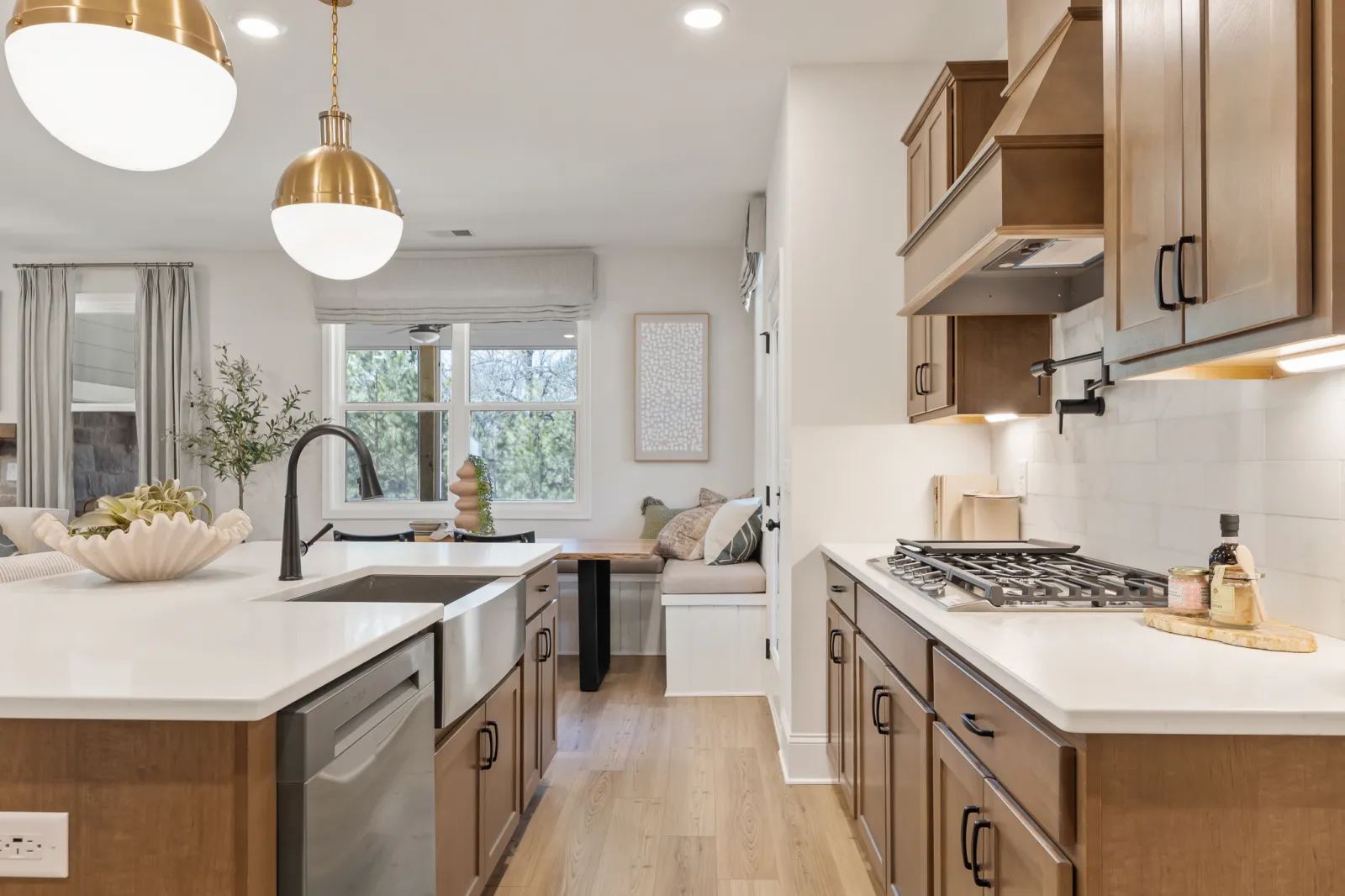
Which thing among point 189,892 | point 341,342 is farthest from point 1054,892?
point 341,342

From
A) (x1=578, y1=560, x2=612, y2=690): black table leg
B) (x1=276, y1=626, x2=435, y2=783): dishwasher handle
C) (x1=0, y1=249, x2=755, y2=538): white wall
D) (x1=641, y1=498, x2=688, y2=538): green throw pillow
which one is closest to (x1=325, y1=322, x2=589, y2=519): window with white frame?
(x1=0, y1=249, x2=755, y2=538): white wall

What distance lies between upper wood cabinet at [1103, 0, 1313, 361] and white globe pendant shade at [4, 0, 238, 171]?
1.61 meters

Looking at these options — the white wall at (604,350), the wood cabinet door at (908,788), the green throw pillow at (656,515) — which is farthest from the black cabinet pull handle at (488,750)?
the white wall at (604,350)

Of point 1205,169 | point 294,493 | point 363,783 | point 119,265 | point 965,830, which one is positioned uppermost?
point 119,265

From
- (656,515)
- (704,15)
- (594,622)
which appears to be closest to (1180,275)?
(704,15)

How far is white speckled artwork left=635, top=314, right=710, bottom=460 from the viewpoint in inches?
220

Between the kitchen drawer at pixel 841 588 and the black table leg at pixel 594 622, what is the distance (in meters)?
1.74

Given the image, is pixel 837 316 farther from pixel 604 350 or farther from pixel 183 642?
pixel 604 350

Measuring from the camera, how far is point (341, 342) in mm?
5934

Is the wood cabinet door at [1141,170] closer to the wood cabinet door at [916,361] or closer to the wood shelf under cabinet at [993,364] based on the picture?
the wood shelf under cabinet at [993,364]

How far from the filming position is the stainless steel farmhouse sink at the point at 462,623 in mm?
1730

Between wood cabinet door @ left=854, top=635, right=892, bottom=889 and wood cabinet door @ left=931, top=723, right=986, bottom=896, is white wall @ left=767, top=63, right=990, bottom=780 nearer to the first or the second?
wood cabinet door @ left=854, top=635, right=892, bottom=889

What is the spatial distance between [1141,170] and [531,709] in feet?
7.21

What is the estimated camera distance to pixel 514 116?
11.6 ft
